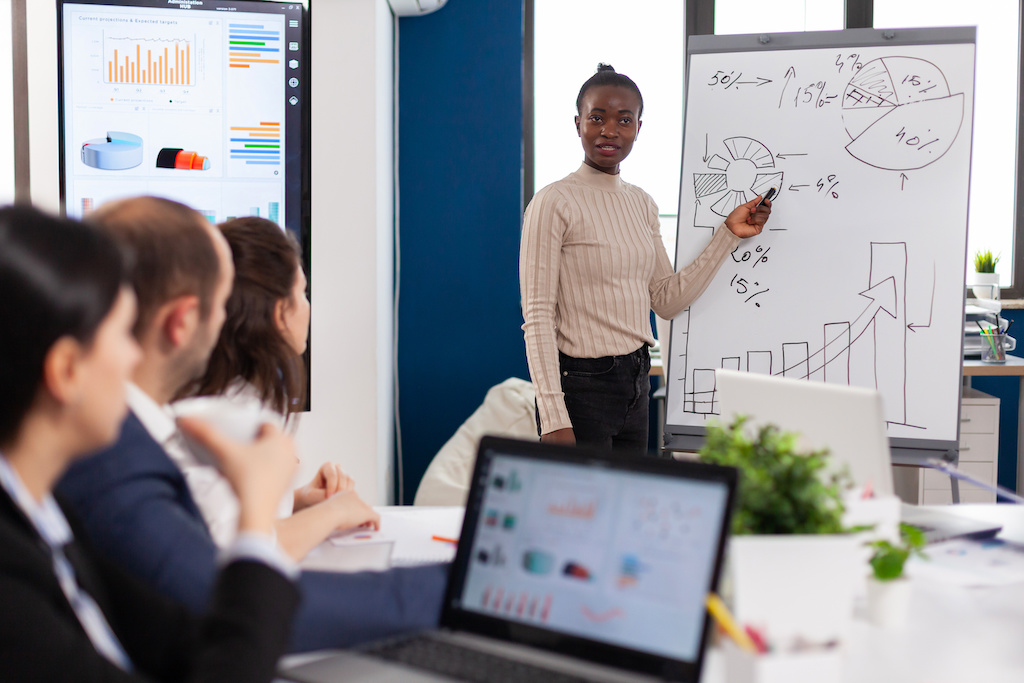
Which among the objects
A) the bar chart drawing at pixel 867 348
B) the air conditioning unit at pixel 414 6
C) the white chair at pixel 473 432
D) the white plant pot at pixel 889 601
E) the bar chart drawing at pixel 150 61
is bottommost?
the white chair at pixel 473 432

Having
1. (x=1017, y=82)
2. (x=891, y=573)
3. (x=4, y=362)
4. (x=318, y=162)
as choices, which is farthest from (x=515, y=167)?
(x=4, y=362)

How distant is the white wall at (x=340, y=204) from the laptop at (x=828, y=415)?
5.16 ft

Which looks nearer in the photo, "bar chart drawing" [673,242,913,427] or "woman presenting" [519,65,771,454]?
"woman presenting" [519,65,771,454]

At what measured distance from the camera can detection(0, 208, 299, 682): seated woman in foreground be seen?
0.64m

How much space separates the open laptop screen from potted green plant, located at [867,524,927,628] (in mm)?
372

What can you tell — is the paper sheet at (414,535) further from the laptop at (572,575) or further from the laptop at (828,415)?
the laptop at (828,415)

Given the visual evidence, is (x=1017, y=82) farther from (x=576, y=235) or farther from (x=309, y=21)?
(x=309, y=21)

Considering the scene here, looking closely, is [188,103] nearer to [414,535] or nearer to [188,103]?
[188,103]

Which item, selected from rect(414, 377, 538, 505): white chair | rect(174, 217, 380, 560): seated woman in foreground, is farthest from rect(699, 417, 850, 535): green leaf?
rect(414, 377, 538, 505): white chair

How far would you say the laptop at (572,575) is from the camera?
789 millimetres

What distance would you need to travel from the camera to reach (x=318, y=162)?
8.45 ft

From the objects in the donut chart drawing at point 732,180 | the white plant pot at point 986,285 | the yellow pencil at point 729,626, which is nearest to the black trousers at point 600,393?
the donut chart drawing at point 732,180

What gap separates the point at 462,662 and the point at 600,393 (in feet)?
4.27

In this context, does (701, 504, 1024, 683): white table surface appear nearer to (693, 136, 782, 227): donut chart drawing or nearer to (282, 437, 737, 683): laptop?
(282, 437, 737, 683): laptop
